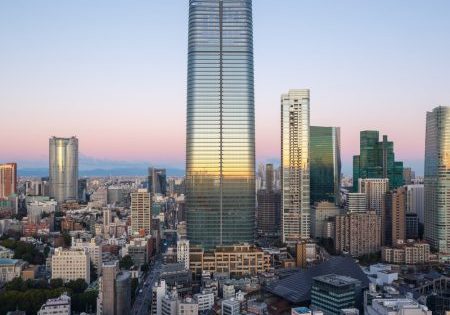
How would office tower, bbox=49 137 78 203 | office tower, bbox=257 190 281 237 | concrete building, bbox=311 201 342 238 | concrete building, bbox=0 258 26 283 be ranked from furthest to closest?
1. office tower, bbox=49 137 78 203
2. office tower, bbox=257 190 281 237
3. concrete building, bbox=311 201 342 238
4. concrete building, bbox=0 258 26 283

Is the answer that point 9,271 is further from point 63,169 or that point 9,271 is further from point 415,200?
point 63,169

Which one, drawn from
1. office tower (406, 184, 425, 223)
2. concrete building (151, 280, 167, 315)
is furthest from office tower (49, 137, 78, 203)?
concrete building (151, 280, 167, 315)

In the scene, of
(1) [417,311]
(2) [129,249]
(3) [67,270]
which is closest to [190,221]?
(2) [129,249]

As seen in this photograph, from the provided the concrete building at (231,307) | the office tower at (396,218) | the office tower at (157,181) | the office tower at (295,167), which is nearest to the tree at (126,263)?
the office tower at (295,167)

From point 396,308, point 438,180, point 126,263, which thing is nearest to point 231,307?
point 396,308

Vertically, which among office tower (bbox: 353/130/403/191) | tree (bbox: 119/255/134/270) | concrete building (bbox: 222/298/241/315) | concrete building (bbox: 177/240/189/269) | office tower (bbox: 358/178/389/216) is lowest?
tree (bbox: 119/255/134/270)

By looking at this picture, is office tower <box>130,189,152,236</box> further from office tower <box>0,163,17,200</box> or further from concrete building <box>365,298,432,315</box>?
office tower <box>0,163,17,200</box>
